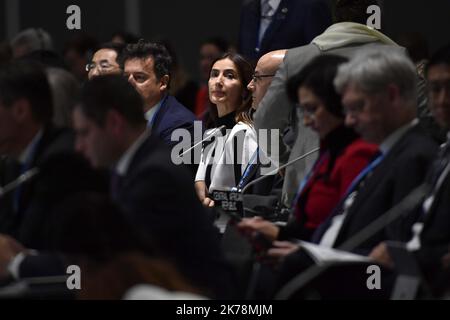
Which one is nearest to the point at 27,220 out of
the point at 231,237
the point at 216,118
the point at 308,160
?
the point at 231,237

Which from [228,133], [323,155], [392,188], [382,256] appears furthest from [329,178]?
[228,133]

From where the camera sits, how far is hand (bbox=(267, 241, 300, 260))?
4.07 m

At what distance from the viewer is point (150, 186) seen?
3.84m

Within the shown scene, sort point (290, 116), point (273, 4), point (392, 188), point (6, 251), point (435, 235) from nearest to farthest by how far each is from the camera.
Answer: point (435, 235), point (392, 188), point (6, 251), point (290, 116), point (273, 4)

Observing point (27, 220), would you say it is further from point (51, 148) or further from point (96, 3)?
point (96, 3)

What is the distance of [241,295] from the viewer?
4047mm

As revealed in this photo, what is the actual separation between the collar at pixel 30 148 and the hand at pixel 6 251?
Result: 448 mm

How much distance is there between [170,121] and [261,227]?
2253 millimetres

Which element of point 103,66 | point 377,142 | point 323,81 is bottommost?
point 103,66

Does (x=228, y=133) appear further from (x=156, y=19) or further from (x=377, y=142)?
(x=156, y=19)

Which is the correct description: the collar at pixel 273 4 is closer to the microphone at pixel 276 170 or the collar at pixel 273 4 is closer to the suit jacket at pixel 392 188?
the microphone at pixel 276 170

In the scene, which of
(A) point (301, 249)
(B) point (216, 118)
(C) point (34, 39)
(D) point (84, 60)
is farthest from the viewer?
(D) point (84, 60)

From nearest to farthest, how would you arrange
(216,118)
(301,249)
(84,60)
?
(301,249)
(216,118)
(84,60)
